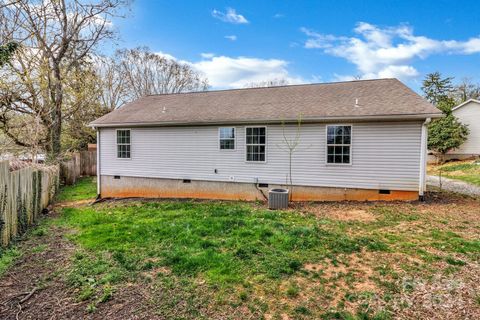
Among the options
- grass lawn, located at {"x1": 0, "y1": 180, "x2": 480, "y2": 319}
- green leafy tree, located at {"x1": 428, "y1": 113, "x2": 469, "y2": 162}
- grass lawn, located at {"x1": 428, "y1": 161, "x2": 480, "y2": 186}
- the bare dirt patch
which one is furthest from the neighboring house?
green leafy tree, located at {"x1": 428, "y1": 113, "x2": 469, "y2": 162}

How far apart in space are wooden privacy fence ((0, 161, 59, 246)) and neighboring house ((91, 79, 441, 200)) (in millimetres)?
4166

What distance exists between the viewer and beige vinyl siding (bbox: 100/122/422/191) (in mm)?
8250

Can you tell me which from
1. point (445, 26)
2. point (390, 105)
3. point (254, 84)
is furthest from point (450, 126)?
point (254, 84)

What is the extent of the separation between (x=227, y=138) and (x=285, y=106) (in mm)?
2505

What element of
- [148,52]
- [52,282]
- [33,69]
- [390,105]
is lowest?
[52,282]

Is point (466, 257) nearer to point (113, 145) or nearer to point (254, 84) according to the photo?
point (113, 145)

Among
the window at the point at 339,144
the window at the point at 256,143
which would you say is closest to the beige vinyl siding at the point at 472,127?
the window at the point at 339,144

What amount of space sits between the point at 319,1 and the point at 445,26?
7.37 metres

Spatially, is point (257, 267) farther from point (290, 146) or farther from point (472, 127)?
point (472, 127)

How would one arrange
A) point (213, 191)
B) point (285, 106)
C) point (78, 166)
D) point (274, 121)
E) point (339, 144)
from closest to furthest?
point (339, 144)
point (274, 121)
point (285, 106)
point (213, 191)
point (78, 166)

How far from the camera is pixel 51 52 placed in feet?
44.4

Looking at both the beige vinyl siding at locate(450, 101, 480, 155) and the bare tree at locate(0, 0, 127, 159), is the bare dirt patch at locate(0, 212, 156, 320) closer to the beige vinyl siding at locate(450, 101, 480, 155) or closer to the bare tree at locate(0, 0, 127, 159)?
the bare tree at locate(0, 0, 127, 159)

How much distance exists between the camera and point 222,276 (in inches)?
148

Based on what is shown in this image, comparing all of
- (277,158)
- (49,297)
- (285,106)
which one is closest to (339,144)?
(277,158)
